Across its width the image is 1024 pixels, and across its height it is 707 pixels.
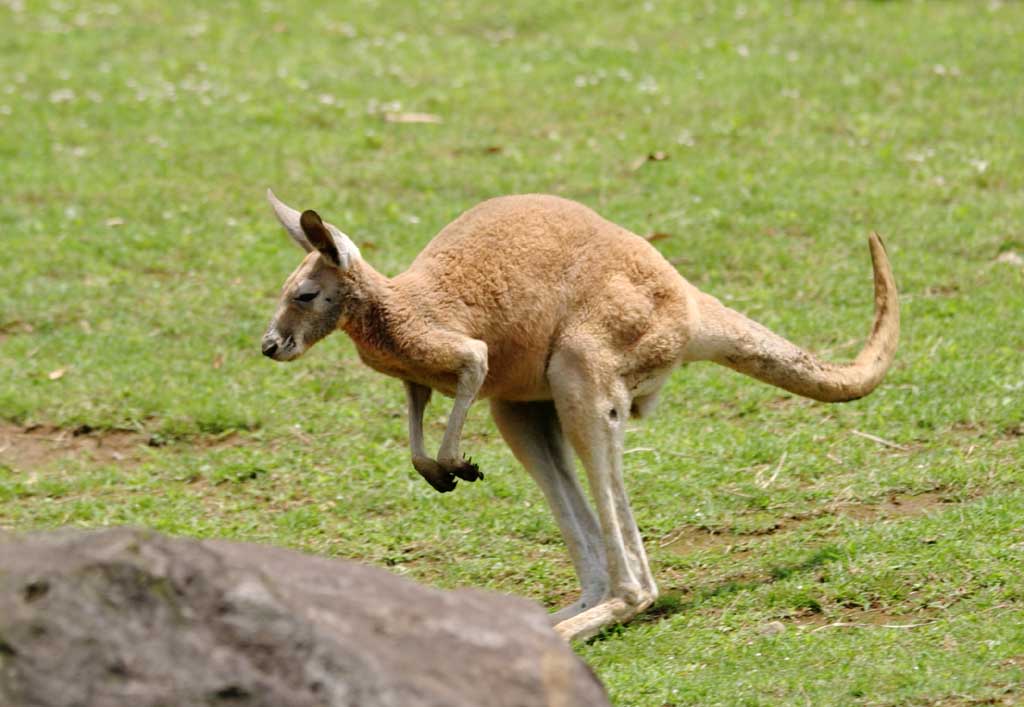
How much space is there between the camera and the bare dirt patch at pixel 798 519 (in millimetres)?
6375

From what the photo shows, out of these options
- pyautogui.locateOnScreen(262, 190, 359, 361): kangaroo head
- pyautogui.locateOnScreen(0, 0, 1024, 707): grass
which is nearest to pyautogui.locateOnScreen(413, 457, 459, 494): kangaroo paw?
pyautogui.locateOnScreen(262, 190, 359, 361): kangaroo head

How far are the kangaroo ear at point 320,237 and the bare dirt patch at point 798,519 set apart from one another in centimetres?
191

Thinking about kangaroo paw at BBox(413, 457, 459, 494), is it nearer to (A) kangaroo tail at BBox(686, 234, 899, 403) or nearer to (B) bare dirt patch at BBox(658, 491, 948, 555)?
(A) kangaroo tail at BBox(686, 234, 899, 403)

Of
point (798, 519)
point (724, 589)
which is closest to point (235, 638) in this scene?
point (724, 589)

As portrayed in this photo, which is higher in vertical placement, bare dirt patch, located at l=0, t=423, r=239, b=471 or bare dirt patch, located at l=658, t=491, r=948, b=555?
bare dirt patch, located at l=658, t=491, r=948, b=555

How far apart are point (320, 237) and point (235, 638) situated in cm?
251

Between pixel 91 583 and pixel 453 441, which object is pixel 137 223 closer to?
pixel 453 441

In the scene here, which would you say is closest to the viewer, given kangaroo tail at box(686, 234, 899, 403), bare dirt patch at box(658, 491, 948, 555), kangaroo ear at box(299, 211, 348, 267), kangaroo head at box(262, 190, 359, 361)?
kangaroo ear at box(299, 211, 348, 267)

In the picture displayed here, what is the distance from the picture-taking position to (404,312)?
5578 mm

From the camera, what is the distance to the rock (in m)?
3.04

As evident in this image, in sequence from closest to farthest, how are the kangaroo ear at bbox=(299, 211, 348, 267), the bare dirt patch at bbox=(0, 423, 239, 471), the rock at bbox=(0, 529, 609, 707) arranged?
1. the rock at bbox=(0, 529, 609, 707)
2. the kangaroo ear at bbox=(299, 211, 348, 267)
3. the bare dirt patch at bbox=(0, 423, 239, 471)

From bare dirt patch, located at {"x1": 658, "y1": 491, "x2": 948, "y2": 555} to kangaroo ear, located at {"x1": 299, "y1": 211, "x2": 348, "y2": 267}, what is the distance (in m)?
1.91

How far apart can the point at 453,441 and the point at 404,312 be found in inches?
19.1

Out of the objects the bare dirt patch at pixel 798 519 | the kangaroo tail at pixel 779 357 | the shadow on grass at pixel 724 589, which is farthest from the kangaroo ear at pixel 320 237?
the bare dirt patch at pixel 798 519
